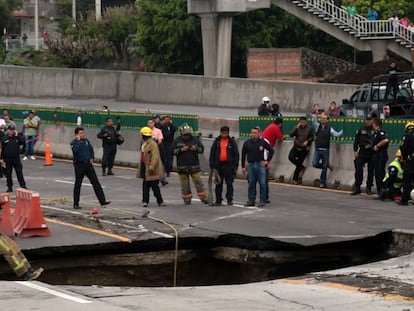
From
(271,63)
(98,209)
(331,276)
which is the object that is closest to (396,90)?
(98,209)

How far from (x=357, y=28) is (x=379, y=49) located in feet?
5.46

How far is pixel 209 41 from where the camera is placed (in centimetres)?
5450

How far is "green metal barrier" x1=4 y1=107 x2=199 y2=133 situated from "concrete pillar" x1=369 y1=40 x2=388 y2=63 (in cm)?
1969

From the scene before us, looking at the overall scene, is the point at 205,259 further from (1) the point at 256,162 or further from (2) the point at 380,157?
(2) the point at 380,157

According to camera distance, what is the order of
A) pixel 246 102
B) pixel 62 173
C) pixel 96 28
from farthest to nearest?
pixel 96 28, pixel 246 102, pixel 62 173

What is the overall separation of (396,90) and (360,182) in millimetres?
9300

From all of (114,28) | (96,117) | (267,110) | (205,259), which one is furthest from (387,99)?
(114,28)

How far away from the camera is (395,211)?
2114cm

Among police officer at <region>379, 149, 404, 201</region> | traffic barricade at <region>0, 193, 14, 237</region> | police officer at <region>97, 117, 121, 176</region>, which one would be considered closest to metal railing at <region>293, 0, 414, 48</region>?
police officer at <region>97, 117, 121, 176</region>

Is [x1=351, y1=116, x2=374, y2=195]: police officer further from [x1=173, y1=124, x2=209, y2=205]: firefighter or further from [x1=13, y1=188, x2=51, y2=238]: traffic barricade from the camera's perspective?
[x1=13, y1=188, x2=51, y2=238]: traffic barricade

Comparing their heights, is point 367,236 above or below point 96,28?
below

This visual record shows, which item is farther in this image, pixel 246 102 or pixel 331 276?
pixel 246 102

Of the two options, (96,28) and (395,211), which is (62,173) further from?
(96,28)

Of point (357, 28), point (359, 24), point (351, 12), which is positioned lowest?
point (357, 28)
